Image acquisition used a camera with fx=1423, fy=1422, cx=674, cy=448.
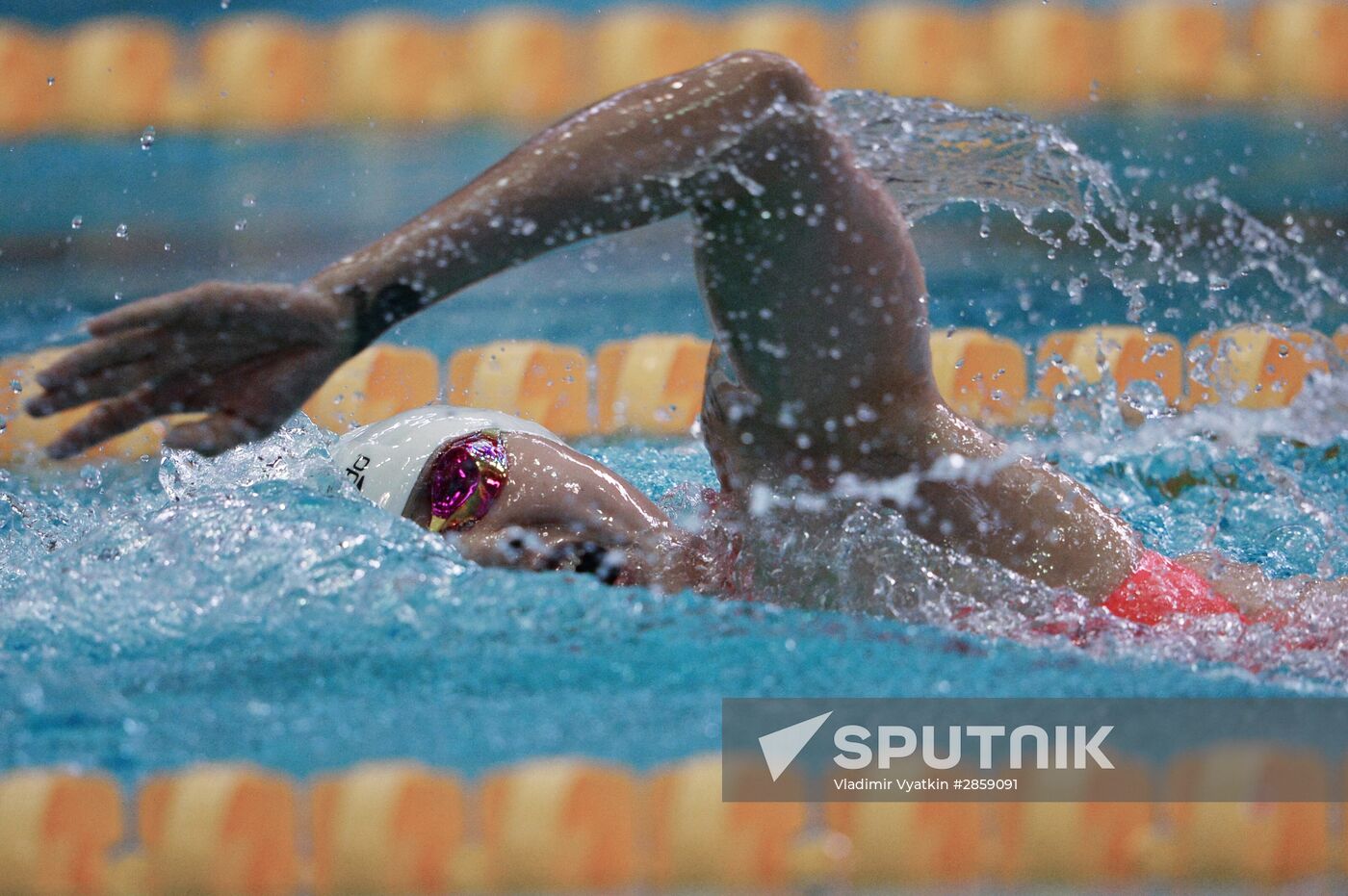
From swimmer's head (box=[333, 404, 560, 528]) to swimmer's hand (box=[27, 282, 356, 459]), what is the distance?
0.55m

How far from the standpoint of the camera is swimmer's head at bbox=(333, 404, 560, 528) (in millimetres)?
1630

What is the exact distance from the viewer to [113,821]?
1.62m

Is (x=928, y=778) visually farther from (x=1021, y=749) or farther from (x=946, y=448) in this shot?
(x=946, y=448)

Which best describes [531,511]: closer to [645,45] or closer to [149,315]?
[149,315]

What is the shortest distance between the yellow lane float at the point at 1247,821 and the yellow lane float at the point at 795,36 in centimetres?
272

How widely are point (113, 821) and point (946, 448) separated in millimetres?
1027

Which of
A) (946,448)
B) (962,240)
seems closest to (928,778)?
(946,448)

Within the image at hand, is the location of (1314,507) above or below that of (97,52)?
below

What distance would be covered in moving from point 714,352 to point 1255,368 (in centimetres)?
226

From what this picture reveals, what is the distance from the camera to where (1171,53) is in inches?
156

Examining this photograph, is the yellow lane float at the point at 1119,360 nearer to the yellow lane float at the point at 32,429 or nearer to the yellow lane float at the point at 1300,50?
the yellow lane float at the point at 1300,50

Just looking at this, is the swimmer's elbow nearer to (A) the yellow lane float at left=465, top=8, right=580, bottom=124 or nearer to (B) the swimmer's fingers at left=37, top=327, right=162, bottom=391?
(B) the swimmer's fingers at left=37, top=327, right=162, bottom=391

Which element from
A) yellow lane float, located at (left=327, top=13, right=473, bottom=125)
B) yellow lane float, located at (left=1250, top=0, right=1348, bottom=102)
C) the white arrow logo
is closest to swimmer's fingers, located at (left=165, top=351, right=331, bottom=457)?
the white arrow logo

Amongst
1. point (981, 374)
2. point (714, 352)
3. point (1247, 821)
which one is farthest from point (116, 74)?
point (1247, 821)
